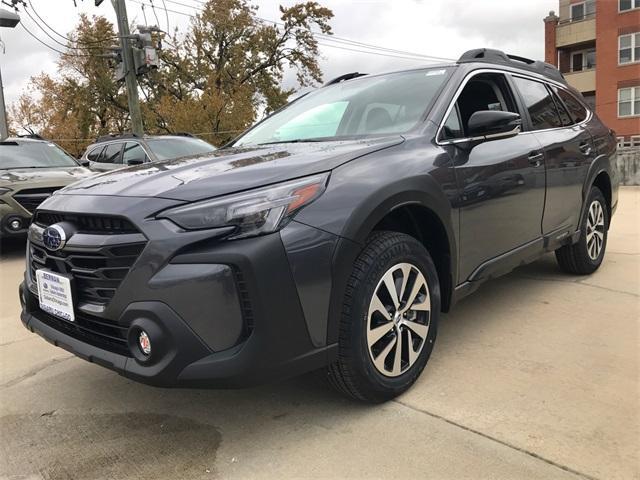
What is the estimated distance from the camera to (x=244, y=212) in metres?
2.07

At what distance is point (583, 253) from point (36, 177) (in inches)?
251

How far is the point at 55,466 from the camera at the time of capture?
2.25 meters

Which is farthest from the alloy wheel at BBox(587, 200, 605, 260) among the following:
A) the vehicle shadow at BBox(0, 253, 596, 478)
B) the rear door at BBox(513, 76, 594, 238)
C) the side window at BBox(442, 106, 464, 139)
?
the vehicle shadow at BBox(0, 253, 596, 478)

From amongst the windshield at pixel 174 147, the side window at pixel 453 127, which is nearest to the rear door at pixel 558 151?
the side window at pixel 453 127

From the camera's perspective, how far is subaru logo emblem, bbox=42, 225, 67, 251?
7.59 ft

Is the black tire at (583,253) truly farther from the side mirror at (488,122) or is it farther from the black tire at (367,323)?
the black tire at (367,323)

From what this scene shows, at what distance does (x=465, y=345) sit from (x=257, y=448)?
5.01 feet

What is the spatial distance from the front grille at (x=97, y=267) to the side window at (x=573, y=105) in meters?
3.72

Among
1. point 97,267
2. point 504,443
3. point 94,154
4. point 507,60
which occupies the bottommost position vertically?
point 504,443

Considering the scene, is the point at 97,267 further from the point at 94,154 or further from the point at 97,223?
the point at 94,154

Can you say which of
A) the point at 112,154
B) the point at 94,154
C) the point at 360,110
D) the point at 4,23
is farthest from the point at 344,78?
the point at 4,23

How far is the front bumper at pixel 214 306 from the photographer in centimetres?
201

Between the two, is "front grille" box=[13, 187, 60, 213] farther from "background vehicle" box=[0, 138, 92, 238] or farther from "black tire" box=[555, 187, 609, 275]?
"black tire" box=[555, 187, 609, 275]

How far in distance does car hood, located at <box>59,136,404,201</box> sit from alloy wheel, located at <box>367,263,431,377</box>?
0.59 meters
